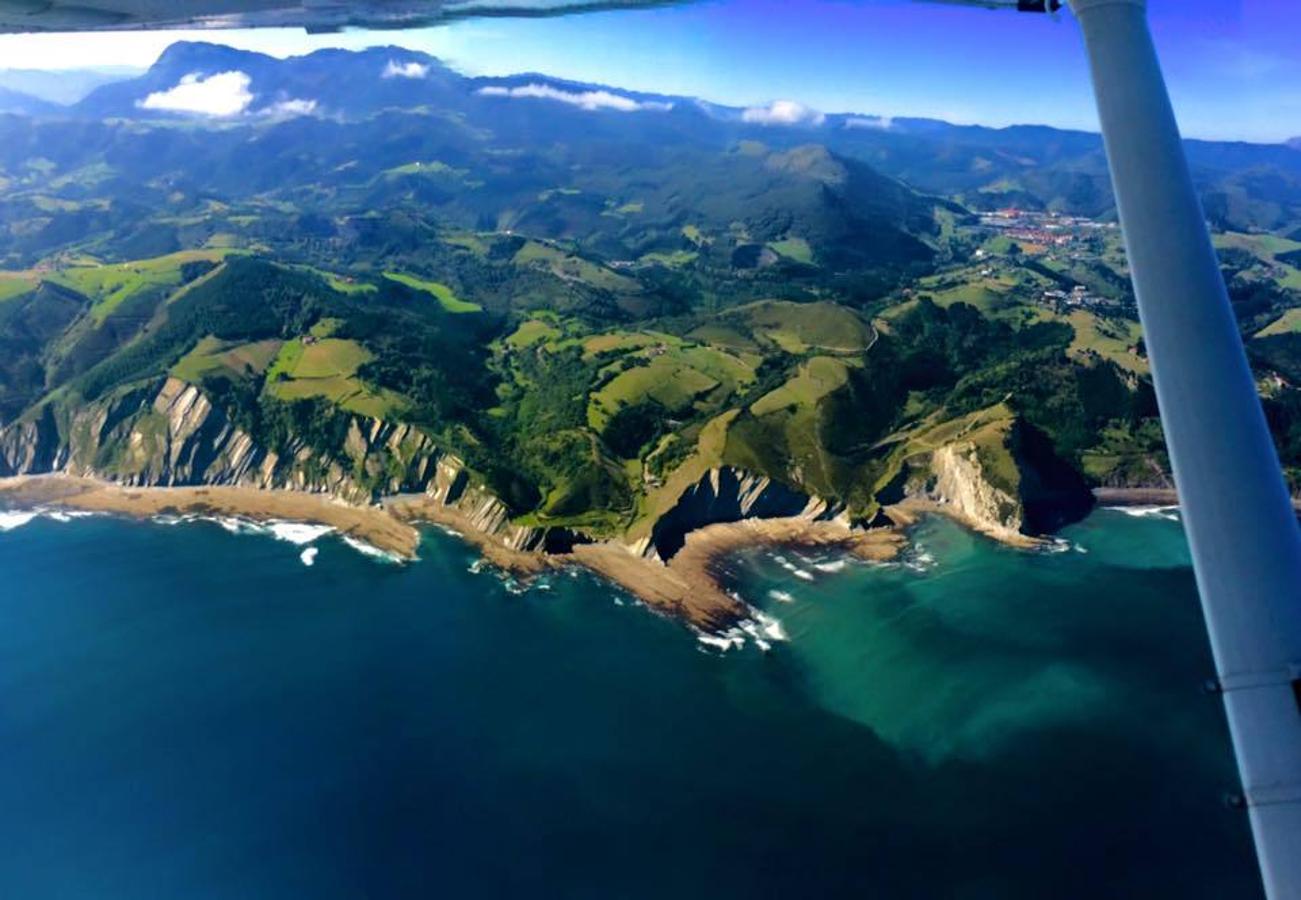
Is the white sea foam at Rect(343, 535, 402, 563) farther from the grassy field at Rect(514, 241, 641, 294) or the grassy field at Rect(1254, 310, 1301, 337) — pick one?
the grassy field at Rect(1254, 310, 1301, 337)

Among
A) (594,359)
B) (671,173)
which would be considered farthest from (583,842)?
(671,173)

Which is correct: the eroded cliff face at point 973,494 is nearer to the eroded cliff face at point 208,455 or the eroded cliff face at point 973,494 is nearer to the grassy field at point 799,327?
the grassy field at point 799,327

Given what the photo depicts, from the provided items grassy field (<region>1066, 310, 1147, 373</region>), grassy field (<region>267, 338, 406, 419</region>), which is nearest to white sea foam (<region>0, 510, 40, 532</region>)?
grassy field (<region>267, 338, 406, 419</region>)

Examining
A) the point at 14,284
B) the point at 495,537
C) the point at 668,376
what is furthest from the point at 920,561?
the point at 14,284

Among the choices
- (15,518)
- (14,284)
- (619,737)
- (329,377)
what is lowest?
(15,518)

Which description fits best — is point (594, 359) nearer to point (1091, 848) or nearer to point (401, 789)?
point (401, 789)

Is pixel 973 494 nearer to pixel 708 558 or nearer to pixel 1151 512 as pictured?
pixel 1151 512
